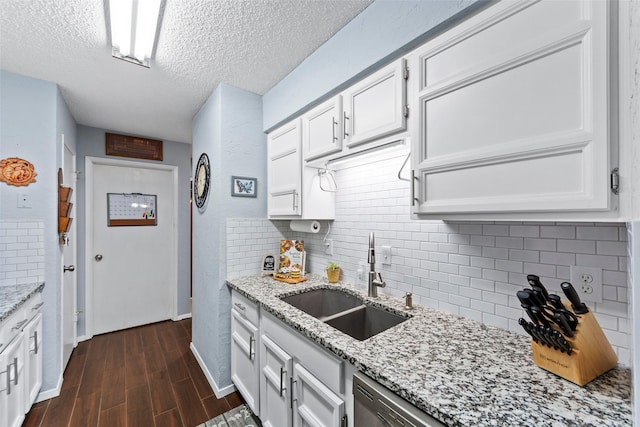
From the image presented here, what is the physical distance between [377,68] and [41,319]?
2879mm

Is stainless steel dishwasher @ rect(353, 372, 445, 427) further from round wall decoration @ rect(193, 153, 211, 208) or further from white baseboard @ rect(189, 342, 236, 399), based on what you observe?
round wall decoration @ rect(193, 153, 211, 208)

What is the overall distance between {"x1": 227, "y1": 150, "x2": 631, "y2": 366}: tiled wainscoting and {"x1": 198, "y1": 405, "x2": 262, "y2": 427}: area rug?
3.10 ft

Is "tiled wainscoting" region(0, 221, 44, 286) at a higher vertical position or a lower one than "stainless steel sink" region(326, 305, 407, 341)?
higher

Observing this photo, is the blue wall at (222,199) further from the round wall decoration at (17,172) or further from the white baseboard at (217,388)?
the round wall decoration at (17,172)

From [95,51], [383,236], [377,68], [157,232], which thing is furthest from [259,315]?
[157,232]

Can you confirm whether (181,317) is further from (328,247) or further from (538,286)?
(538,286)

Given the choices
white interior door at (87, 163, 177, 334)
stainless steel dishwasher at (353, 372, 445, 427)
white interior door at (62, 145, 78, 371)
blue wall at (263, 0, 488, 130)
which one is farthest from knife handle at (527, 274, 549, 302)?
white interior door at (87, 163, 177, 334)

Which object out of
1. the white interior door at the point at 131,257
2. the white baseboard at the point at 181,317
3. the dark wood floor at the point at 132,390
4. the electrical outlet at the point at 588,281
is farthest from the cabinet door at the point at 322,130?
the white baseboard at the point at 181,317

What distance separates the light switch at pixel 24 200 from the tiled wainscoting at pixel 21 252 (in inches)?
4.8

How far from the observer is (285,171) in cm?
204

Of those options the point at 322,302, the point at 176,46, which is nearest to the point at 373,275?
the point at 322,302

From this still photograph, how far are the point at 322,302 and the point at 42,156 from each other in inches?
93.4

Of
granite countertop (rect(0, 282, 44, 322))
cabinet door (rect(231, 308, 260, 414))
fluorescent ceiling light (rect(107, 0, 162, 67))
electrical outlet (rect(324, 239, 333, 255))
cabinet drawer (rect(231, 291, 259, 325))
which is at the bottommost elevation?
cabinet door (rect(231, 308, 260, 414))

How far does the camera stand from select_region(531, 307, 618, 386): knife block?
0.78 m
